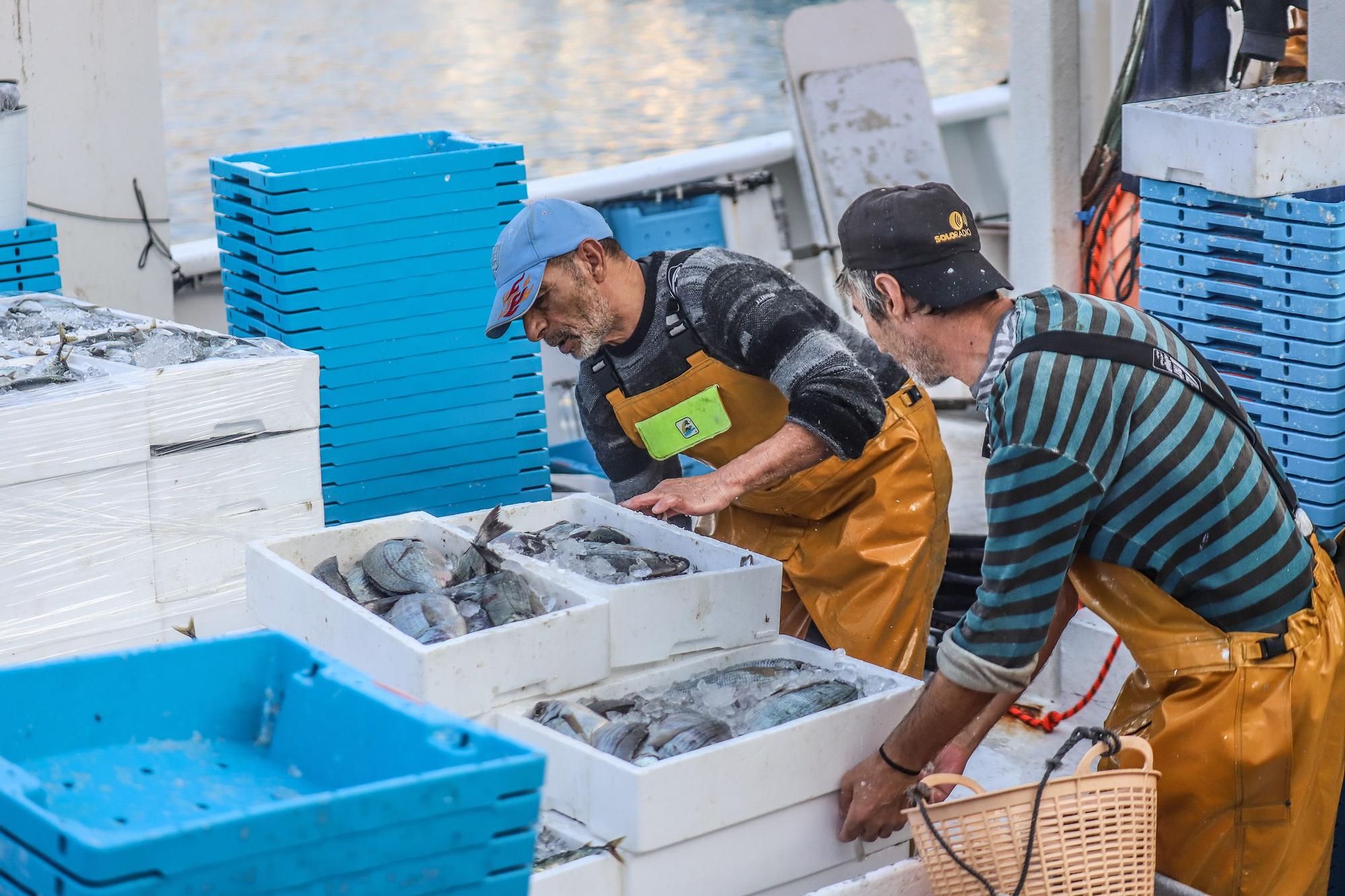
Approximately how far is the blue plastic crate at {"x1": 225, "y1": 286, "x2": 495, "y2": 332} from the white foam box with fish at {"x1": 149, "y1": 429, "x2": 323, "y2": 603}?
1.41 ft

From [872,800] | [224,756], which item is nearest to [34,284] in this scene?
[224,756]

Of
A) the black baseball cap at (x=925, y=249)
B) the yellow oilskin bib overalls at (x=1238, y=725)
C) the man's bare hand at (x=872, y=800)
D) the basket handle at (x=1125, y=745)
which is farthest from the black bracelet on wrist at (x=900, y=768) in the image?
the black baseball cap at (x=925, y=249)

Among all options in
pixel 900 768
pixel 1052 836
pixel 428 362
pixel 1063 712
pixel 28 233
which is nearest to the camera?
pixel 1052 836

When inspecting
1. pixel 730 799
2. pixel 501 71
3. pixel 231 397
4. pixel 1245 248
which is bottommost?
pixel 730 799

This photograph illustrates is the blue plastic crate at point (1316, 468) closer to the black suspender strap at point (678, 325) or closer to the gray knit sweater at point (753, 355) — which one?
the gray knit sweater at point (753, 355)

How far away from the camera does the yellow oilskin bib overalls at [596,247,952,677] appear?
315 cm

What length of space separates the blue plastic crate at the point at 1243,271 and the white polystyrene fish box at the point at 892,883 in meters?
1.53

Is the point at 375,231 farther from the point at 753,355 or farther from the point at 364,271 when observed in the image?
the point at 753,355

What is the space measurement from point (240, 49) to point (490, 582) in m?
25.7

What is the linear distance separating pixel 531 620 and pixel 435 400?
136cm

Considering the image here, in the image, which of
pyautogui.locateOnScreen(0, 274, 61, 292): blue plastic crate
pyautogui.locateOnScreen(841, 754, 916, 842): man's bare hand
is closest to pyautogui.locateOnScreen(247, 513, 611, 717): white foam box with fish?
pyautogui.locateOnScreen(841, 754, 916, 842): man's bare hand

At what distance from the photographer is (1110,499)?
83.6 inches

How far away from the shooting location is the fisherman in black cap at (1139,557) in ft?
6.75

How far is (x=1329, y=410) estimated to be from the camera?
9.77 ft
